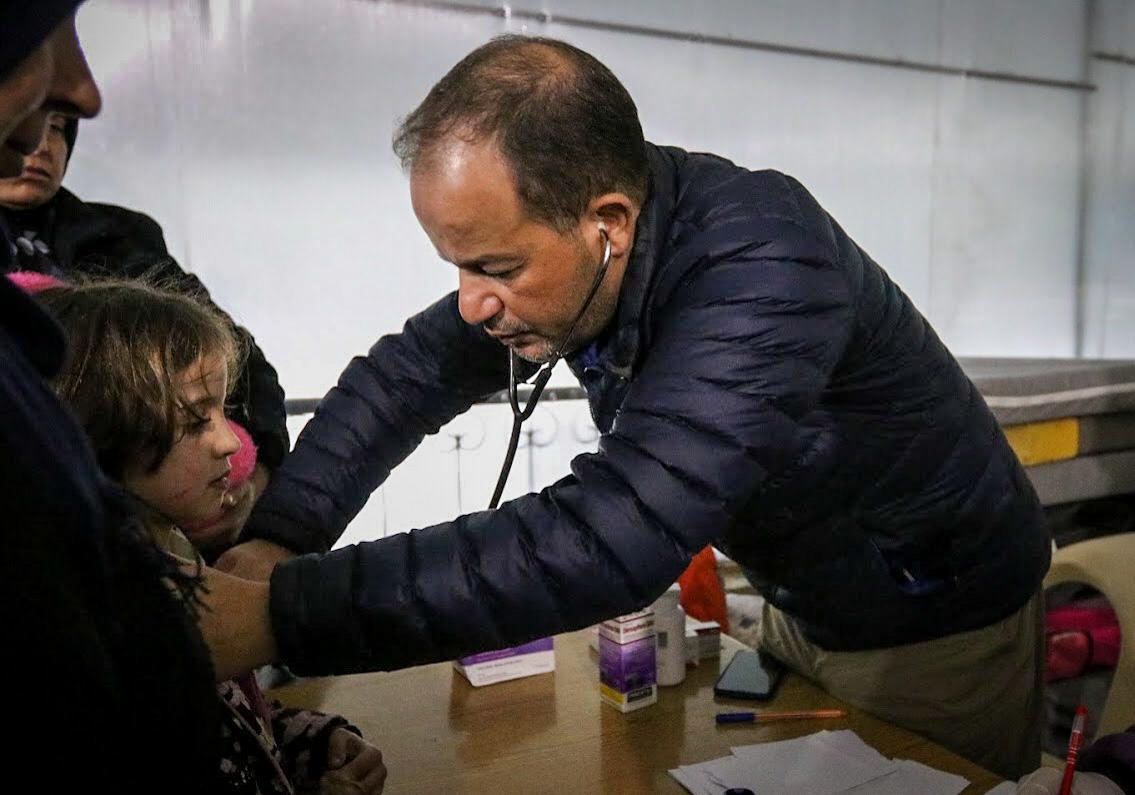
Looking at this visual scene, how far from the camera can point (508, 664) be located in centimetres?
138

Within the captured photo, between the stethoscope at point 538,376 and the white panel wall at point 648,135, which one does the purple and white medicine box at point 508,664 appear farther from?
the white panel wall at point 648,135

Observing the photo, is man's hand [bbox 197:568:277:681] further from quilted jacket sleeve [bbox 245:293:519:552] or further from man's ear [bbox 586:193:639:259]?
man's ear [bbox 586:193:639:259]

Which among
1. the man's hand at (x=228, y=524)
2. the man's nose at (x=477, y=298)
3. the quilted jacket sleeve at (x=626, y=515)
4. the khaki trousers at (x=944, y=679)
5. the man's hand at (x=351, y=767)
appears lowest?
the khaki trousers at (x=944, y=679)

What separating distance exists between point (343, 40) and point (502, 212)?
216cm

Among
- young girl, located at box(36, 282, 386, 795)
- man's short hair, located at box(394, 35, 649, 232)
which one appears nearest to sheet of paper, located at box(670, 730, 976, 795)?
young girl, located at box(36, 282, 386, 795)

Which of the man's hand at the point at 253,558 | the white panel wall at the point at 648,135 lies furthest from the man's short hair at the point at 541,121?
the white panel wall at the point at 648,135

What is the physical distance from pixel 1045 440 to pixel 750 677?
6.98 ft

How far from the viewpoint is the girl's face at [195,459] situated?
3.81 ft

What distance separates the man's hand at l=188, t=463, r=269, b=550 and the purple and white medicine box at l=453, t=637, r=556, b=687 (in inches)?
14.5

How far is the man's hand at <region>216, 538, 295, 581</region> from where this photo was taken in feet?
3.64

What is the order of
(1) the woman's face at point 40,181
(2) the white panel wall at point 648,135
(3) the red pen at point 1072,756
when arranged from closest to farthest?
(3) the red pen at point 1072,756, (1) the woman's face at point 40,181, (2) the white panel wall at point 648,135

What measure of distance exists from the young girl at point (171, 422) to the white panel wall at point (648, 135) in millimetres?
1634

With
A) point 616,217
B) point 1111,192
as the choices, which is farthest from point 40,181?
point 1111,192

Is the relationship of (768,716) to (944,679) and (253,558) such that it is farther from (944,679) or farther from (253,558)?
(253,558)
